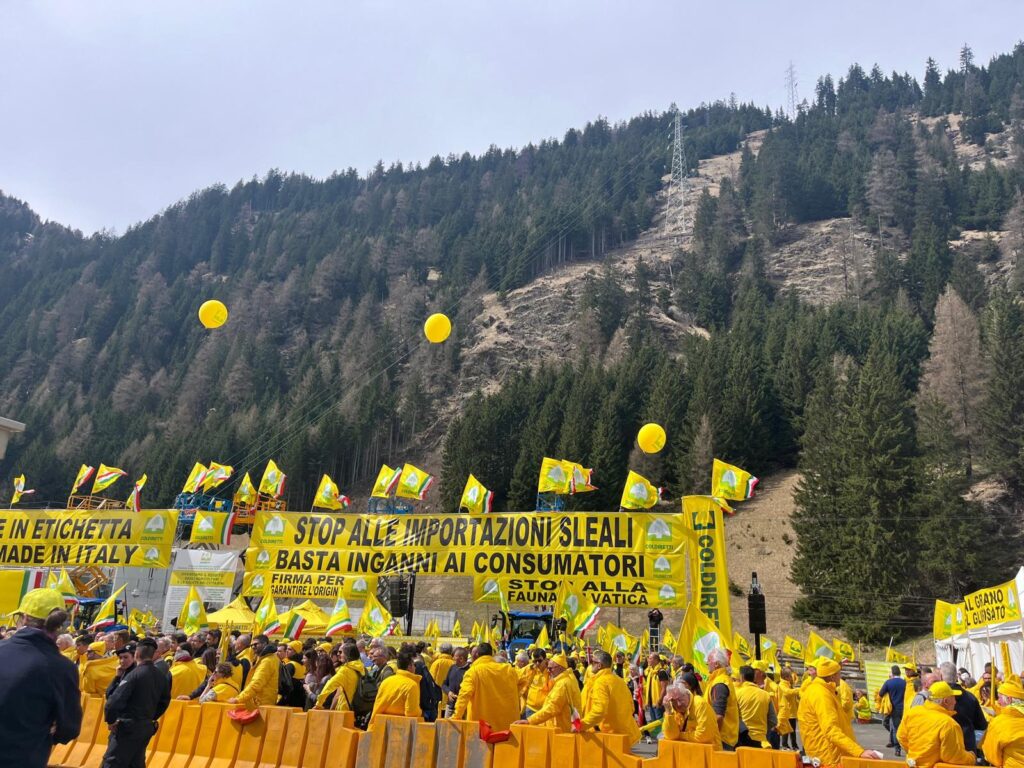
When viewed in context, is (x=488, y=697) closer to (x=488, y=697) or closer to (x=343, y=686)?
(x=488, y=697)

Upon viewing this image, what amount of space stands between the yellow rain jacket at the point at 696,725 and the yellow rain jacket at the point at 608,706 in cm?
42

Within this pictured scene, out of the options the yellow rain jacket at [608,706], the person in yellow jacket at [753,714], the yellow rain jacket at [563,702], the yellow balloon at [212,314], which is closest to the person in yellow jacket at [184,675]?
the yellow rain jacket at [563,702]

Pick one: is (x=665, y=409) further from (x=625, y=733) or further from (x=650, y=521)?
(x=625, y=733)

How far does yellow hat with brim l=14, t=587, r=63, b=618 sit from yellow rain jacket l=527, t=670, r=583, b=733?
15.1 ft

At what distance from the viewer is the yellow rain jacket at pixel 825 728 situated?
6496mm

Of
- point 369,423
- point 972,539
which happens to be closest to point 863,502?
point 972,539

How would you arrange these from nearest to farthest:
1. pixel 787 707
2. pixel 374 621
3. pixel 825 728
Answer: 1. pixel 825 728
2. pixel 787 707
3. pixel 374 621

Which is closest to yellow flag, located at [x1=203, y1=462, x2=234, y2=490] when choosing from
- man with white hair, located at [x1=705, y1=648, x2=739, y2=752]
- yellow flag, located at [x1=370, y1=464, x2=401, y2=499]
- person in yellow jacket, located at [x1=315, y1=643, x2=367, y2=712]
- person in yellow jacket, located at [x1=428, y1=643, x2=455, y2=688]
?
yellow flag, located at [x1=370, y1=464, x2=401, y2=499]

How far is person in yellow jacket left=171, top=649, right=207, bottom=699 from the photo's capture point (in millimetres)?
8820

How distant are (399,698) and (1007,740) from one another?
5.55 m

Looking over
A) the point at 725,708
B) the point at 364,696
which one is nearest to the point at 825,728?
the point at 725,708

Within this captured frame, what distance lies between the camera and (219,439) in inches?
2805

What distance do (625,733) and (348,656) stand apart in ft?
10.9

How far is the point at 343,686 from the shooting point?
26.9ft
